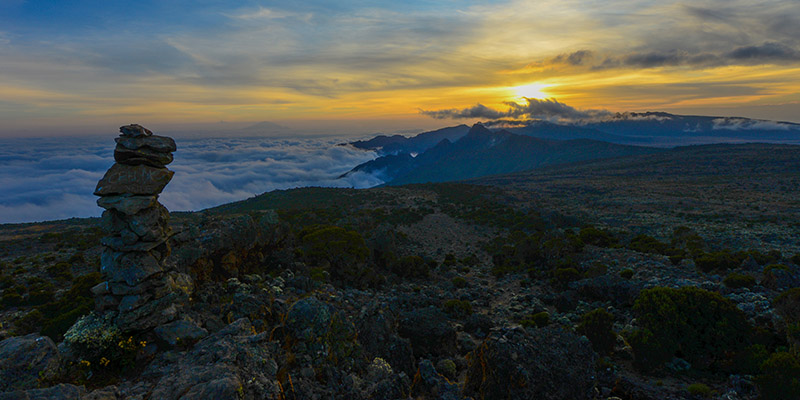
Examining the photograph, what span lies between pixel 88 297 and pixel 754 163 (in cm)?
15475

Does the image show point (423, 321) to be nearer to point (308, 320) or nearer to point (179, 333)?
point (308, 320)

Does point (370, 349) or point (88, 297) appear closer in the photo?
point (370, 349)

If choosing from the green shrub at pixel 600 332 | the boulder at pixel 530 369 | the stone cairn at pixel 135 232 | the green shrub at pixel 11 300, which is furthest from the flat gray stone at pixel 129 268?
the green shrub at pixel 600 332

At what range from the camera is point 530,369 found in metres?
9.58

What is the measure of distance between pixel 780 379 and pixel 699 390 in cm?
182

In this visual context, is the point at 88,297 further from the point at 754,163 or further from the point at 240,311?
the point at 754,163

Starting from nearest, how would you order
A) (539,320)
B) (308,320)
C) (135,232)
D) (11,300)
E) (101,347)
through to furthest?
(101,347)
(308,320)
(135,232)
(539,320)
(11,300)

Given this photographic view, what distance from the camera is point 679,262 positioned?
21531 mm

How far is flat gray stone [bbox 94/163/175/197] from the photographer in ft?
34.0

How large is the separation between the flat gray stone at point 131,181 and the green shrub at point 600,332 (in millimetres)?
16356

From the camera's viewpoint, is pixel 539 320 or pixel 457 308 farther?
pixel 457 308

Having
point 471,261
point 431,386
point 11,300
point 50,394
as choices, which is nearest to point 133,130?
point 50,394

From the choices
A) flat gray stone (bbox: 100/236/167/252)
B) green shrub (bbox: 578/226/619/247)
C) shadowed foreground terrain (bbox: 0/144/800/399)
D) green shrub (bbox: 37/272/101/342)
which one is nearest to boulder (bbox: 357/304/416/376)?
shadowed foreground terrain (bbox: 0/144/800/399)

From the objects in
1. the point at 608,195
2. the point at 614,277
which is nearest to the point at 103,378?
the point at 614,277
